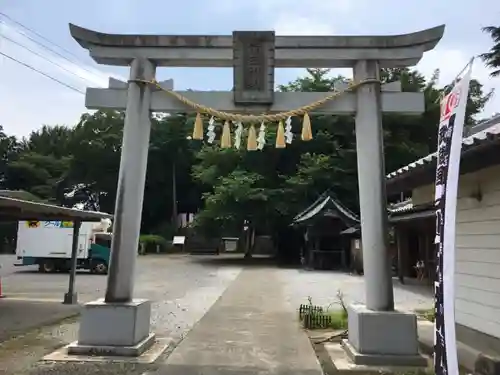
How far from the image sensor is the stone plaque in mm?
7719

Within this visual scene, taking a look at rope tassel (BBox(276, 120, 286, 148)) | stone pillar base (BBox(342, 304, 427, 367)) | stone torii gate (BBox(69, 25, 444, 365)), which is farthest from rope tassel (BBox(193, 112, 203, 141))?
stone pillar base (BBox(342, 304, 427, 367))

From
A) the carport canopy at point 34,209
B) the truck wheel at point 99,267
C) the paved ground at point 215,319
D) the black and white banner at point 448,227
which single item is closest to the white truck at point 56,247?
the truck wheel at point 99,267

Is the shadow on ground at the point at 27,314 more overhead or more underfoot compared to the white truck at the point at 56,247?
more underfoot

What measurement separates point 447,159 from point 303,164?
92.8ft

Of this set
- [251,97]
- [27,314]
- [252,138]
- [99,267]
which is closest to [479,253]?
[252,138]

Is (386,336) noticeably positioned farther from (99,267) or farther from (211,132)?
(99,267)

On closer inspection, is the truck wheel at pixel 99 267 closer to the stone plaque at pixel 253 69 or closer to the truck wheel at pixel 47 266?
the truck wheel at pixel 47 266

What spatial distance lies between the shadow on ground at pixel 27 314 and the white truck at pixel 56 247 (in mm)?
A: 10558

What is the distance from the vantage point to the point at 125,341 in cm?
704

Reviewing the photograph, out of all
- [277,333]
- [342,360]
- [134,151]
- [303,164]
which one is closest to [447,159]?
[342,360]

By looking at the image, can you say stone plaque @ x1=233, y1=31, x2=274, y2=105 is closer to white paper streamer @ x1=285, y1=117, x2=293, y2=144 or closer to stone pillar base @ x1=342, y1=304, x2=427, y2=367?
white paper streamer @ x1=285, y1=117, x2=293, y2=144

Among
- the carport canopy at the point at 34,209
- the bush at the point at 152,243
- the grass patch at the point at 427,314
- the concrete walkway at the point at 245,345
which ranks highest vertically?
the bush at the point at 152,243

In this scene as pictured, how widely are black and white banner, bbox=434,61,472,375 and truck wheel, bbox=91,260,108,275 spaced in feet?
76.4

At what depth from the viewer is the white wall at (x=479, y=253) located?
6.32 m
